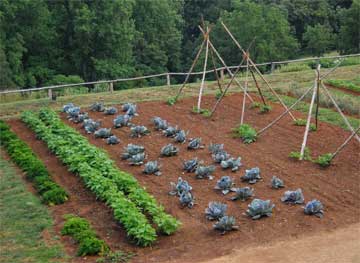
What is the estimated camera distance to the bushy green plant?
14.6m

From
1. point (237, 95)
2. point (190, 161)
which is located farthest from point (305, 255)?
point (237, 95)

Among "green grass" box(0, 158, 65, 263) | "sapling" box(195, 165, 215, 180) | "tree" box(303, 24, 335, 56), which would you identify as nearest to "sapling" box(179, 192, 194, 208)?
"sapling" box(195, 165, 215, 180)

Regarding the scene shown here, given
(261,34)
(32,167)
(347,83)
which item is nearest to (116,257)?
(32,167)

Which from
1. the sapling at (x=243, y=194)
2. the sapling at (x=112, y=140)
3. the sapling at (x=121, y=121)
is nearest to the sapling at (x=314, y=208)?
the sapling at (x=243, y=194)

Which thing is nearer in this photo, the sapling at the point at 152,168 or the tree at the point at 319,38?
the sapling at the point at 152,168

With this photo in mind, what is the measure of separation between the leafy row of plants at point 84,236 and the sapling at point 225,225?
6.32 ft

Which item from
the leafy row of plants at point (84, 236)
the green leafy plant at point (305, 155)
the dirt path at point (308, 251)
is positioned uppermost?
the green leafy plant at point (305, 155)

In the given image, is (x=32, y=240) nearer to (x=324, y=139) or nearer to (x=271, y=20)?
(x=324, y=139)

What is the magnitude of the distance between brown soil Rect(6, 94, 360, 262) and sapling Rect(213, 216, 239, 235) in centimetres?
11

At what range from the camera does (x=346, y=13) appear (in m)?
42.0

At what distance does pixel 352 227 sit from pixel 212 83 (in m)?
14.0

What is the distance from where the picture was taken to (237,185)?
1159 centimetres

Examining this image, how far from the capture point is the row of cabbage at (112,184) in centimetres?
939

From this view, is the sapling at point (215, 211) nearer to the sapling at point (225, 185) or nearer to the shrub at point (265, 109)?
the sapling at point (225, 185)
